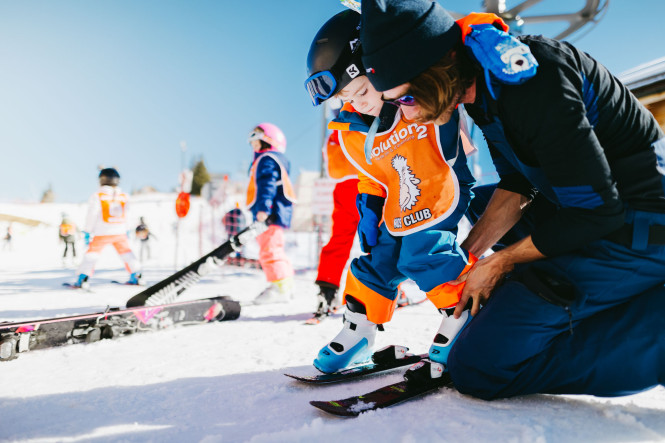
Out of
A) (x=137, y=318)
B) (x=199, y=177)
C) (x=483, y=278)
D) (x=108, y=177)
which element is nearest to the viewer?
(x=483, y=278)

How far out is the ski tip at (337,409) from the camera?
128cm

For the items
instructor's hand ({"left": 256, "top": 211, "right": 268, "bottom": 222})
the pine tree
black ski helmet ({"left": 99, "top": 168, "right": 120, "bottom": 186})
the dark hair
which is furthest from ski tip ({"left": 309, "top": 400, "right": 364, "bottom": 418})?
the pine tree

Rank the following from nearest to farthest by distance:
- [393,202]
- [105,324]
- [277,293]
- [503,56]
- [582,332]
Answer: [503,56], [582,332], [393,202], [105,324], [277,293]

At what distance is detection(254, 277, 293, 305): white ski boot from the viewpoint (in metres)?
4.11

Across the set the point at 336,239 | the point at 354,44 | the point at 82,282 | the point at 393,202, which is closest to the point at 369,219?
the point at 393,202

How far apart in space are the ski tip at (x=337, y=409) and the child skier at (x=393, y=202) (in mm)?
412

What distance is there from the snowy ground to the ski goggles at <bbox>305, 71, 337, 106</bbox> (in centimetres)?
124

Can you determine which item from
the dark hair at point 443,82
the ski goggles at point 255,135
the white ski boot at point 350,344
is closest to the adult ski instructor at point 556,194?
the dark hair at point 443,82

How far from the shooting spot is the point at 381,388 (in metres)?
1.52

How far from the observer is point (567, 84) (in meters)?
1.07

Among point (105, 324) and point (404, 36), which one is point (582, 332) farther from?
point (105, 324)

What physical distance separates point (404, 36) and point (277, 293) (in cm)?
340

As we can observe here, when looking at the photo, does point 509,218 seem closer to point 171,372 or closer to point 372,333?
point 372,333

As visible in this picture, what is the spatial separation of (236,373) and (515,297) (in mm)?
1287
